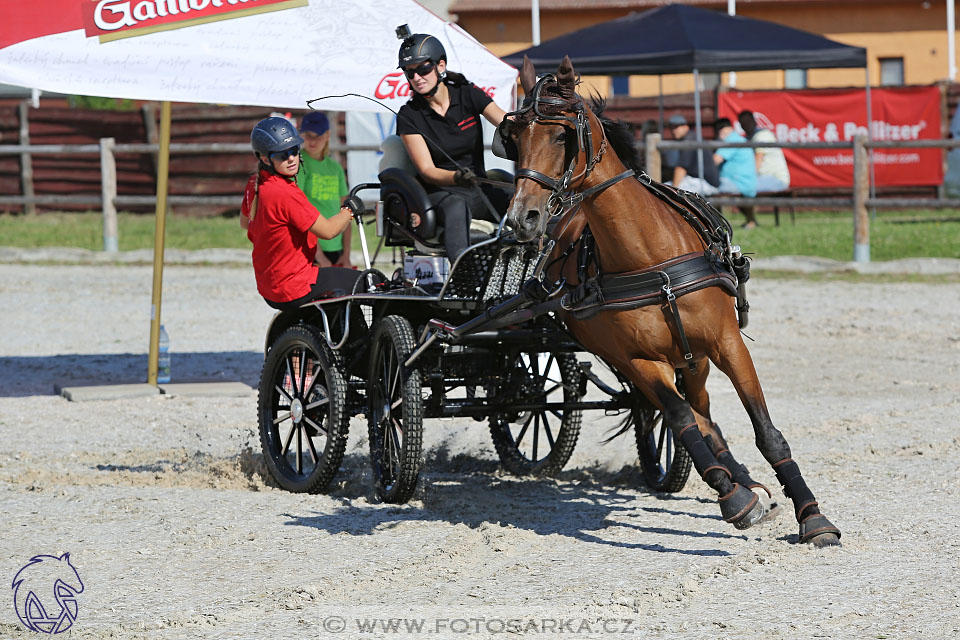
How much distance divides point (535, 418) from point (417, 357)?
1.40 metres

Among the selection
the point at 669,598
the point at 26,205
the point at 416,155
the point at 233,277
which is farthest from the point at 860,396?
the point at 26,205

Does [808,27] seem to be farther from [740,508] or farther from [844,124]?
[740,508]

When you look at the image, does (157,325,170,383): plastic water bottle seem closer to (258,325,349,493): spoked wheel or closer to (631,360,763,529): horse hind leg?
(258,325,349,493): spoked wheel

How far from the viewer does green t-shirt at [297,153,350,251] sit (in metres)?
10.1

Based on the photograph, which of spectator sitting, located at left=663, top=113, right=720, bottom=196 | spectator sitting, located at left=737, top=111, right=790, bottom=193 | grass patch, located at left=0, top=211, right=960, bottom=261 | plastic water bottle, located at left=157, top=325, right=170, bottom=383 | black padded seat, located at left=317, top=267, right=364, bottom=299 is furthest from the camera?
spectator sitting, located at left=737, top=111, right=790, bottom=193

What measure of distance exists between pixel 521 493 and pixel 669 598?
2.05m

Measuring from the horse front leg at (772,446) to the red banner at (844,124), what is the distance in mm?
17673

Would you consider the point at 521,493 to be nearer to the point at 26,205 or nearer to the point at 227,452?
the point at 227,452

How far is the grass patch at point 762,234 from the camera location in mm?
16938

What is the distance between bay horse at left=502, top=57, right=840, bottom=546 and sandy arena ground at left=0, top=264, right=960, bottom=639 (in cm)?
31

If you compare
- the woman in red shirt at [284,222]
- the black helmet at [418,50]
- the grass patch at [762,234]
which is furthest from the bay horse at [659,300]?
the grass patch at [762,234]

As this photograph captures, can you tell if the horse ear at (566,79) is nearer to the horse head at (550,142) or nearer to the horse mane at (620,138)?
the horse head at (550,142)

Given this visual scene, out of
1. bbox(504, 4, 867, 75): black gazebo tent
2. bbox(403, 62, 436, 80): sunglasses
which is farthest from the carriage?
bbox(504, 4, 867, 75): black gazebo tent

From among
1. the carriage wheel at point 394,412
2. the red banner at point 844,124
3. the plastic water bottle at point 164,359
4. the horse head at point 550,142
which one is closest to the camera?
the horse head at point 550,142
